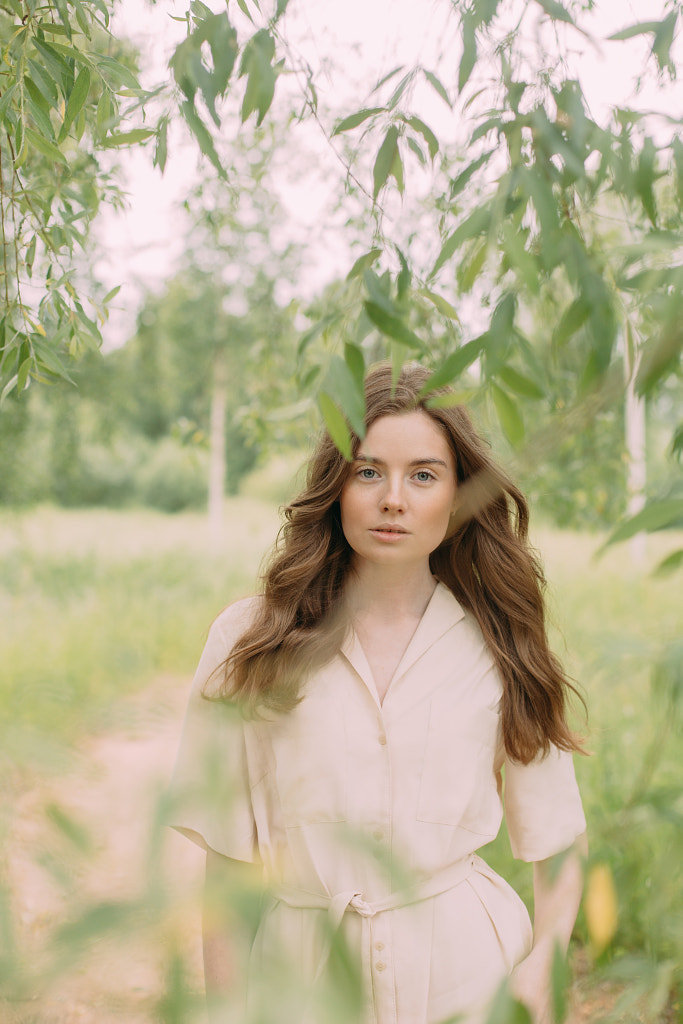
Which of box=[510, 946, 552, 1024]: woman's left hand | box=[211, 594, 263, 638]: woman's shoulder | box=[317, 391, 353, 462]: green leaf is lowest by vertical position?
box=[510, 946, 552, 1024]: woman's left hand

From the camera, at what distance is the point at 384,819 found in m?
1.50

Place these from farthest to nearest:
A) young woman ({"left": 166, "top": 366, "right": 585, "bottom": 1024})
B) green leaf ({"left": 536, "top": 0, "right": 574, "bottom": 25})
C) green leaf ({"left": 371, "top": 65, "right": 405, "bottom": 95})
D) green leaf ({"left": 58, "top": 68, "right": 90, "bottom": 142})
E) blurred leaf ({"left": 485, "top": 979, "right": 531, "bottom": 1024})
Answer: young woman ({"left": 166, "top": 366, "right": 585, "bottom": 1024}) < green leaf ({"left": 58, "top": 68, "right": 90, "bottom": 142}) < green leaf ({"left": 371, "top": 65, "right": 405, "bottom": 95}) < green leaf ({"left": 536, "top": 0, "right": 574, "bottom": 25}) < blurred leaf ({"left": 485, "top": 979, "right": 531, "bottom": 1024})

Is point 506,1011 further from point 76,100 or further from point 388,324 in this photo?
point 76,100

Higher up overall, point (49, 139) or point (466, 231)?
point (49, 139)

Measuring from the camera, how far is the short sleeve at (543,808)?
66.8 inches

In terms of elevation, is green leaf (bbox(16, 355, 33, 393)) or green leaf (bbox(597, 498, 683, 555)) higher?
green leaf (bbox(16, 355, 33, 393))

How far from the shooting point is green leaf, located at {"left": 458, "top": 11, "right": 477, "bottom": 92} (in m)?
0.93

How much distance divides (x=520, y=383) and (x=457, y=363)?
75 mm

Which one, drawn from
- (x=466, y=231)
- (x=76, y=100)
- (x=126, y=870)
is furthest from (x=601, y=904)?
(x=76, y=100)

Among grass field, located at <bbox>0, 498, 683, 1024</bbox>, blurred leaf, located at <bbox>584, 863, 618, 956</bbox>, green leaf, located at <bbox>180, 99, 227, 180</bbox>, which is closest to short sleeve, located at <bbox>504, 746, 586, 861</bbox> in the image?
grass field, located at <bbox>0, 498, 683, 1024</bbox>

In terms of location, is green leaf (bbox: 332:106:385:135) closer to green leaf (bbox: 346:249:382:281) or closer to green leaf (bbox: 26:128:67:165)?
green leaf (bbox: 346:249:382:281)

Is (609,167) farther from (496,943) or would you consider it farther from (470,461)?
(496,943)

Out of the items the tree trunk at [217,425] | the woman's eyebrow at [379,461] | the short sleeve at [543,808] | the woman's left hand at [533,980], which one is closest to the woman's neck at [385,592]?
the woman's eyebrow at [379,461]

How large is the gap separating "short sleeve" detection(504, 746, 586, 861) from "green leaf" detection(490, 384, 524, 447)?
1.05 metres
